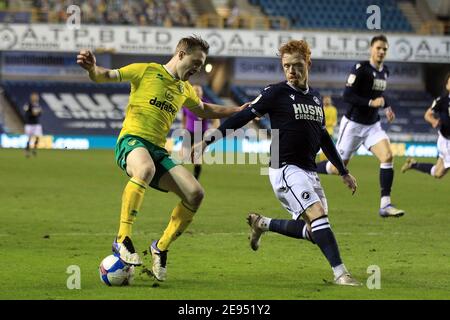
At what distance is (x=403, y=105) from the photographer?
51.0 meters

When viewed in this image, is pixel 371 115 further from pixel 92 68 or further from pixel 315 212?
pixel 92 68

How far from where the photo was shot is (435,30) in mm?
49062

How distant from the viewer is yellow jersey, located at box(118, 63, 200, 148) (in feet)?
31.7

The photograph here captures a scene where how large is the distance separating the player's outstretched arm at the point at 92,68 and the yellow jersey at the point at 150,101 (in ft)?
1.16

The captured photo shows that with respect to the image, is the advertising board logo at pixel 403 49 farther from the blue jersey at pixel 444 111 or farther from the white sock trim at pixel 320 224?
the white sock trim at pixel 320 224

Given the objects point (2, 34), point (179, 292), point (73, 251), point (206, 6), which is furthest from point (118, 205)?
point (206, 6)

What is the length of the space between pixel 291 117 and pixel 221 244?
353cm

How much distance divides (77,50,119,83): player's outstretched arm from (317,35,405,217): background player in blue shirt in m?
7.11

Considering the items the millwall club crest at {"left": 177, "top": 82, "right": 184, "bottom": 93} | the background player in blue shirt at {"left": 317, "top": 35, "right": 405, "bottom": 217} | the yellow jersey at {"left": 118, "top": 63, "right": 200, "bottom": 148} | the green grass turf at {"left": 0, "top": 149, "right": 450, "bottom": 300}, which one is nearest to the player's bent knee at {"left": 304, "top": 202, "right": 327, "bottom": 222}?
the green grass turf at {"left": 0, "top": 149, "right": 450, "bottom": 300}

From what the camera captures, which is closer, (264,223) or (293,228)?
(293,228)

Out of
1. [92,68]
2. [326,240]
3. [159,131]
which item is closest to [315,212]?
[326,240]

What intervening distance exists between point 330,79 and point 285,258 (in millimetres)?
41106

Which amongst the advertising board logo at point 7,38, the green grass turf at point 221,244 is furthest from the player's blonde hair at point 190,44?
the advertising board logo at point 7,38

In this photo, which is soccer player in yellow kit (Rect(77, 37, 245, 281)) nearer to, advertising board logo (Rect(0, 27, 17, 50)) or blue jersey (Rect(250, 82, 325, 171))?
blue jersey (Rect(250, 82, 325, 171))
